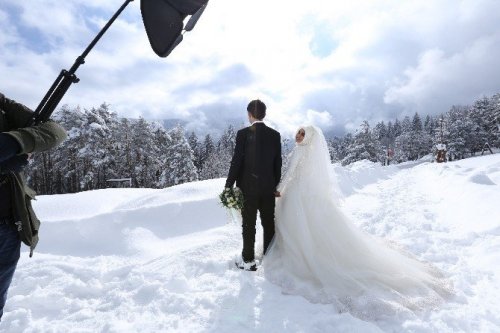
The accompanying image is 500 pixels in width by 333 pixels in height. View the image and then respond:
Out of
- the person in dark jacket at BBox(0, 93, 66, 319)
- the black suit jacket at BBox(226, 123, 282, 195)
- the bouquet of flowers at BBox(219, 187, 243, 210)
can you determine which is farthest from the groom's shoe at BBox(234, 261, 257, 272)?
the person in dark jacket at BBox(0, 93, 66, 319)

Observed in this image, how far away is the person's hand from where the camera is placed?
7.07 ft

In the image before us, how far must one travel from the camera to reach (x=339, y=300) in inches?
152

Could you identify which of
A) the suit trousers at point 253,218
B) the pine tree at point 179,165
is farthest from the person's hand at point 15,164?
the pine tree at point 179,165

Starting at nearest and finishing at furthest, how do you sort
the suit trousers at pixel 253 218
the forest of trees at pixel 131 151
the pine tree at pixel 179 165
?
the suit trousers at pixel 253 218 → the forest of trees at pixel 131 151 → the pine tree at pixel 179 165

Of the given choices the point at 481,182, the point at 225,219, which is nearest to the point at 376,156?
the point at 481,182

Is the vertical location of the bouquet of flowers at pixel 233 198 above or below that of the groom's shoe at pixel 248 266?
above

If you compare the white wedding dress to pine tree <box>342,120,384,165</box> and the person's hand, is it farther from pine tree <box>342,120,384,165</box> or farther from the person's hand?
pine tree <box>342,120,384,165</box>

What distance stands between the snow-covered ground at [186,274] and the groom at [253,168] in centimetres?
77

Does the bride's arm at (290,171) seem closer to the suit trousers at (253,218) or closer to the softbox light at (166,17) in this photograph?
the suit trousers at (253,218)

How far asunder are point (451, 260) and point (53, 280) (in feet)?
18.4

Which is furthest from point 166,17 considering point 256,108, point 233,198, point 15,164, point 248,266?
point 248,266

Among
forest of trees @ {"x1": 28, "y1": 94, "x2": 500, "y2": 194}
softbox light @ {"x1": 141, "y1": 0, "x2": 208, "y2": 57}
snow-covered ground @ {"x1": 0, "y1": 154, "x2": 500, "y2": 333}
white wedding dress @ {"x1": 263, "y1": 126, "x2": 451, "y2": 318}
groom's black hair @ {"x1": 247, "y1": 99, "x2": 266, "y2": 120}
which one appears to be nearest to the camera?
softbox light @ {"x1": 141, "y1": 0, "x2": 208, "y2": 57}

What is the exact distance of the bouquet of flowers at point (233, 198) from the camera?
5.12 meters

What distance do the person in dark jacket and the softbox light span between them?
0.85 metres
